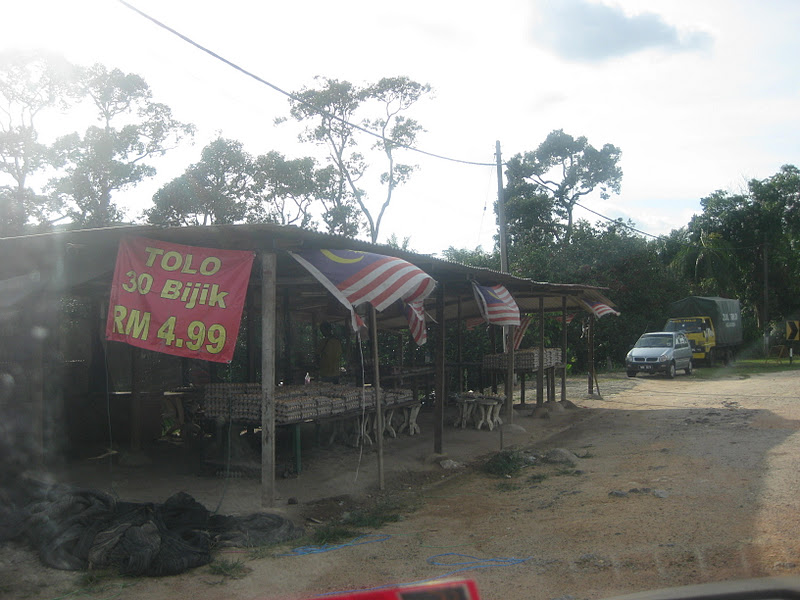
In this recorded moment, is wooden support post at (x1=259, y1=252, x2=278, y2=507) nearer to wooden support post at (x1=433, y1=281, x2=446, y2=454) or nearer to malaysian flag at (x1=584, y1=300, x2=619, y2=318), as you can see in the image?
wooden support post at (x1=433, y1=281, x2=446, y2=454)

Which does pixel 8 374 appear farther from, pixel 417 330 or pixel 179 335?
pixel 417 330

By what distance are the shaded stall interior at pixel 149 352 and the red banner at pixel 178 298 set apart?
8.3 inches

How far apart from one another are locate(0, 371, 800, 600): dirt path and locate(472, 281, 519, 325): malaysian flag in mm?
2635

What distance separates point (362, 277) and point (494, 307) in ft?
15.1

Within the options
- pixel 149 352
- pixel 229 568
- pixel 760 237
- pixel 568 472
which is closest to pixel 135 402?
pixel 149 352

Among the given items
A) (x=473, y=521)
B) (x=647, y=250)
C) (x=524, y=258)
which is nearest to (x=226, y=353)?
(x=473, y=521)

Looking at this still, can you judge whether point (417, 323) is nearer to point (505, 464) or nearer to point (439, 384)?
point (439, 384)

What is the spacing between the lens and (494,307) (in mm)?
11562

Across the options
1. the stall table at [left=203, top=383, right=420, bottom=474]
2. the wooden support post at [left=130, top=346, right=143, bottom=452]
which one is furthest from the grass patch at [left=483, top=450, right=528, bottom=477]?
the wooden support post at [left=130, top=346, right=143, bottom=452]

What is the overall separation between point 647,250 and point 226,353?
97.6 ft

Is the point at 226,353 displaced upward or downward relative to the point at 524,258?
downward

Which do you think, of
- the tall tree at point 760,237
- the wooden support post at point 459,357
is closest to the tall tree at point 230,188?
the wooden support post at point 459,357

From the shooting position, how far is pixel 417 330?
10.6 m

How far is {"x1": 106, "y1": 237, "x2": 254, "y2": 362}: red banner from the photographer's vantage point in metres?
6.91
